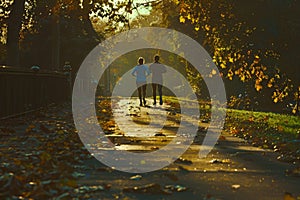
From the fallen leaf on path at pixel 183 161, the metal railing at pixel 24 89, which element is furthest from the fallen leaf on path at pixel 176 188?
the metal railing at pixel 24 89

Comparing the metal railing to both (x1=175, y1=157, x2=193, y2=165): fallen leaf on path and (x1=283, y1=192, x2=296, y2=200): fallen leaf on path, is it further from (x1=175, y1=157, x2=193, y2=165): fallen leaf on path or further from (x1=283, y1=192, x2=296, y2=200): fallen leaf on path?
(x1=283, y1=192, x2=296, y2=200): fallen leaf on path

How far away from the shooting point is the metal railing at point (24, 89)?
15.6 metres

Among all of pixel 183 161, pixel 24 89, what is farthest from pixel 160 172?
pixel 24 89

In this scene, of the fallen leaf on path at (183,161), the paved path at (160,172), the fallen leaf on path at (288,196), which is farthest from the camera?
the fallen leaf on path at (183,161)

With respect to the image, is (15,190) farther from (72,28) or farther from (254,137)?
(72,28)

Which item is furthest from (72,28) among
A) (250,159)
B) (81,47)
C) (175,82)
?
(250,159)

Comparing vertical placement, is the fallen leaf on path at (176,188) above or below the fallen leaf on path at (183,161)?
above

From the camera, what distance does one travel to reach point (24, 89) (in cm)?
1827

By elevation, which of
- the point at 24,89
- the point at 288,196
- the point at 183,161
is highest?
the point at 288,196

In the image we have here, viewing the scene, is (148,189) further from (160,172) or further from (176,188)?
(160,172)

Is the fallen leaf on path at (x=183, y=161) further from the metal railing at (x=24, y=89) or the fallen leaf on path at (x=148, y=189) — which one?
the metal railing at (x=24, y=89)

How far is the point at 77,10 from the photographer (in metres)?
20.5

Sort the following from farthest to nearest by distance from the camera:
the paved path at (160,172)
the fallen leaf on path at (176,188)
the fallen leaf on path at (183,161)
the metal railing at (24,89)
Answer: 1. the metal railing at (24,89)
2. the fallen leaf on path at (183,161)
3. the fallen leaf on path at (176,188)
4. the paved path at (160,172)

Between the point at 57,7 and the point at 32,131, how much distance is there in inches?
321
